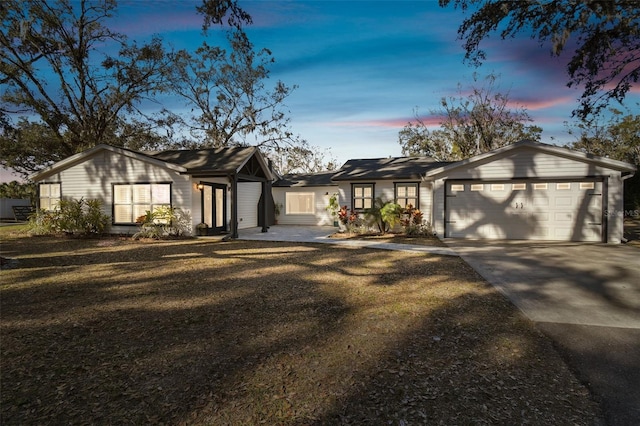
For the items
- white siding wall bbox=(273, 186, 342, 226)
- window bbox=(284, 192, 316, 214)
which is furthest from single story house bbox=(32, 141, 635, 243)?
window bbox=(284, 192, 316, 214)

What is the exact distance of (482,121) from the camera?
1258 inches

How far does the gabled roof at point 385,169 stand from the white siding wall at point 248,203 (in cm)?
480

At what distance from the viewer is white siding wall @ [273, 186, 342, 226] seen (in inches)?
796

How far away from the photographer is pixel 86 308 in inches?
203

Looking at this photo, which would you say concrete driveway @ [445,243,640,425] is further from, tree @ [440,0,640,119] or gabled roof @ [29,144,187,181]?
gabled roof @ [29,144,187,181]

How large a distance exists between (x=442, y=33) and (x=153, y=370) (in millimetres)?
12739

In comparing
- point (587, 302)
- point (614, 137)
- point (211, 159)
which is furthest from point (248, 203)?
point (614, 137)

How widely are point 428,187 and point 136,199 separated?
1312 centimetres

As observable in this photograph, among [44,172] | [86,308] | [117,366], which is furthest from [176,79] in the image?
[117,366]

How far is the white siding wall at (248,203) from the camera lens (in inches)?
698

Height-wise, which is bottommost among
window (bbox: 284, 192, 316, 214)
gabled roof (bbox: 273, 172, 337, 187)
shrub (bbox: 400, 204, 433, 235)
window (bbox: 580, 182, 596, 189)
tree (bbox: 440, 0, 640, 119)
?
shrub (bbox: 400, 204, 433, 235)

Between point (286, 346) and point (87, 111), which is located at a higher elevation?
point (87, 111)

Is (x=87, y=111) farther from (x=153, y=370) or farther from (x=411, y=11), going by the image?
(x=153, y=370)

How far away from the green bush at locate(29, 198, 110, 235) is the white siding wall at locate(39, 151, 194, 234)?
59cm
